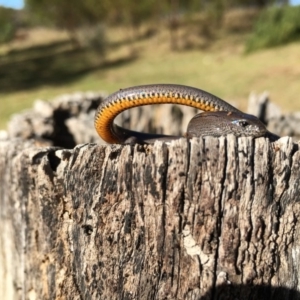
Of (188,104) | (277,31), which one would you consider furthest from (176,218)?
(277,31)

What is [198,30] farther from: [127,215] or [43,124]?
[127,215]

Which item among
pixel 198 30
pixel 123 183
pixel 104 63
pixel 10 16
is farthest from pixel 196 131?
pixel 10 16

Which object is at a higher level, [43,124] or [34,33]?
[34,33]

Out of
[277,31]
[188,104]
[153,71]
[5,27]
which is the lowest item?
[188,104]

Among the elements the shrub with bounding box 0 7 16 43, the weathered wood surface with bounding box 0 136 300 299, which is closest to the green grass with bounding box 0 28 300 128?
the shrub with bounding box 0 7 16 43

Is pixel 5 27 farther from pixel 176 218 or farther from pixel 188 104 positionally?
pixel 176 218

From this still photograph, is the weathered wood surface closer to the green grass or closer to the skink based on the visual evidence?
the skink

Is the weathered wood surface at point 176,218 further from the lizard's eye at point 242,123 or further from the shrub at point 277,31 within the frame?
the shrub at point 277,31
